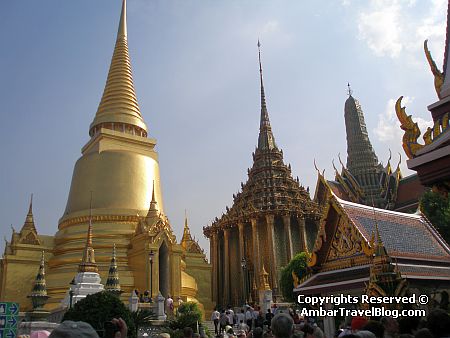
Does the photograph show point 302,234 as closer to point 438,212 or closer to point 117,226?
point 438,212

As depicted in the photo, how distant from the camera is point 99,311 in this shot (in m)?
11.0

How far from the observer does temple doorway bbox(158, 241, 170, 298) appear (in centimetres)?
2380

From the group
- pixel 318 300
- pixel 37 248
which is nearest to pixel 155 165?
pixel 37 248

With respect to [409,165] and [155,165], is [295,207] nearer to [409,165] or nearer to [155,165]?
[155,165]

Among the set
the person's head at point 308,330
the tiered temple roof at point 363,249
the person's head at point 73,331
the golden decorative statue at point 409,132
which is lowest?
the person's head at point 308,330

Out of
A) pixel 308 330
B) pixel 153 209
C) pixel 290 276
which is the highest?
pixel 153 209

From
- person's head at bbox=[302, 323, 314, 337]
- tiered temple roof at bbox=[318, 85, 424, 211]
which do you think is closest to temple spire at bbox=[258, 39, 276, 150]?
tiered temple roof at bbox=[318, 85, 424, 211]

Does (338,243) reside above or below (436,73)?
below

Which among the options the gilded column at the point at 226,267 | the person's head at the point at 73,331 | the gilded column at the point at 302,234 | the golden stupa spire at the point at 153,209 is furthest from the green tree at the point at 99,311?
the gilded column at the point at 226,267

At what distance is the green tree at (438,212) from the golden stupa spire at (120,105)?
17.3 metres

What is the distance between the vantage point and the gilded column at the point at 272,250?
103ft

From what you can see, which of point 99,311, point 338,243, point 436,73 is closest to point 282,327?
point 436,73

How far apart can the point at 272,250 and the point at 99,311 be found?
22.4 meters

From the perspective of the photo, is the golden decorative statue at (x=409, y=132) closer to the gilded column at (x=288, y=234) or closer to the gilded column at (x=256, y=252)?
the gilded column at (x=256, y=252)
